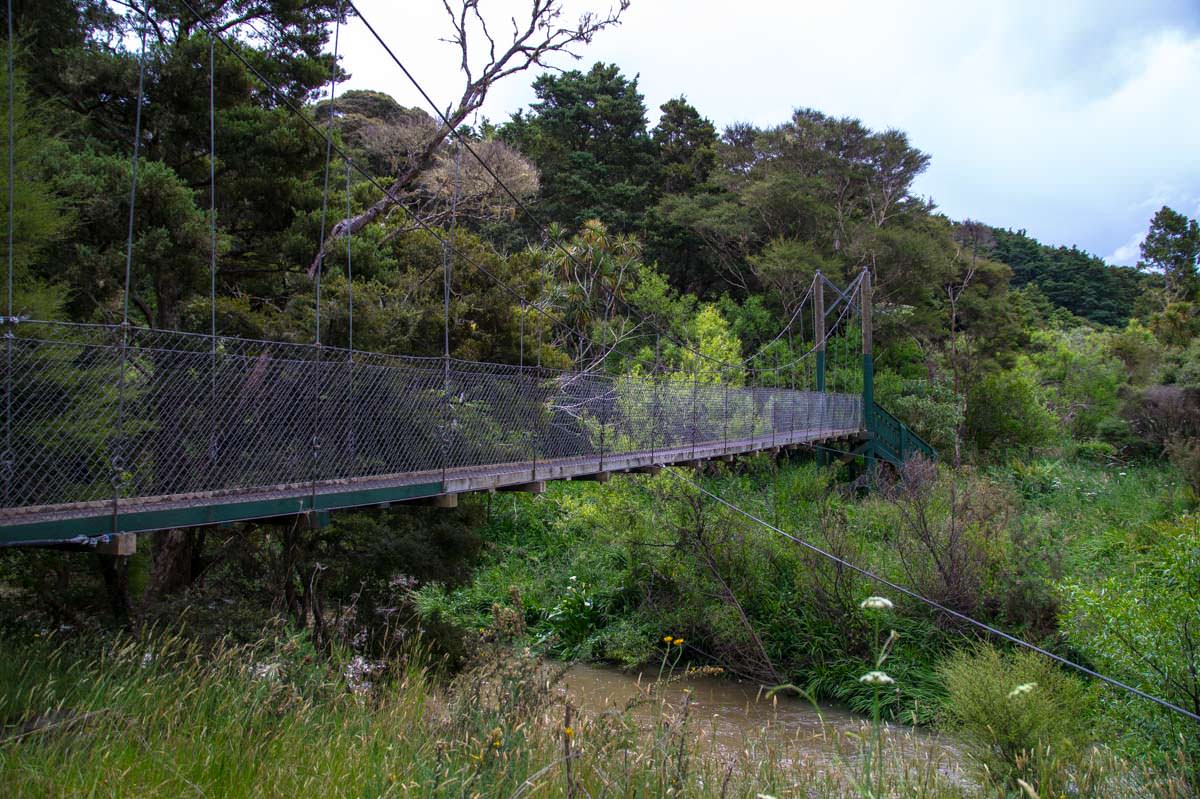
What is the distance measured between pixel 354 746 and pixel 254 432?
6.93ft

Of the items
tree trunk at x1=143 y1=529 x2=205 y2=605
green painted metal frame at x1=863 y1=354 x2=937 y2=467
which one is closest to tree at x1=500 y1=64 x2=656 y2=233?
green painted metal frame at x1=863 y1=354 x2=937 y2=467

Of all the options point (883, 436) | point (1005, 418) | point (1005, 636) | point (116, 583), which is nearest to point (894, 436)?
point (883, 436)

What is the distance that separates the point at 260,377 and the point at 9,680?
1.63 metres

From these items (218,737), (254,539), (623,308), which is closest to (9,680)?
(218,737)

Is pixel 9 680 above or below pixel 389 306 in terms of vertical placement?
below

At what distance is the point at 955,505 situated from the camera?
9.40 meters

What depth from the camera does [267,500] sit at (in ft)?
13.6

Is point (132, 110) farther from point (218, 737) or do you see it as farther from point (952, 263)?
point (952, 263)

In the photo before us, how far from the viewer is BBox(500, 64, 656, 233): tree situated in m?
22.5

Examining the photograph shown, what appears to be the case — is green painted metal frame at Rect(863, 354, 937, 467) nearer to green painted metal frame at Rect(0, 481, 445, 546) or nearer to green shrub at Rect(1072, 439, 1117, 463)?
green shrub at Rect(1072, 439, 1117, 463)

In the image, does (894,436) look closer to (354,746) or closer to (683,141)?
(683,141)

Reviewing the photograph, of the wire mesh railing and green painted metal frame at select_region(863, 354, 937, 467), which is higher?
the wire mesh railing

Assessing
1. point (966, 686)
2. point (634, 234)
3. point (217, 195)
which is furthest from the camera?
point (634, 234)

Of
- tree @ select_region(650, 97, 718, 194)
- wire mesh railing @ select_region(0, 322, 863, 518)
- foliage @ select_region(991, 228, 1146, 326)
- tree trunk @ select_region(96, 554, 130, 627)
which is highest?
tree @ select_region(650, 97, 718, 194)
